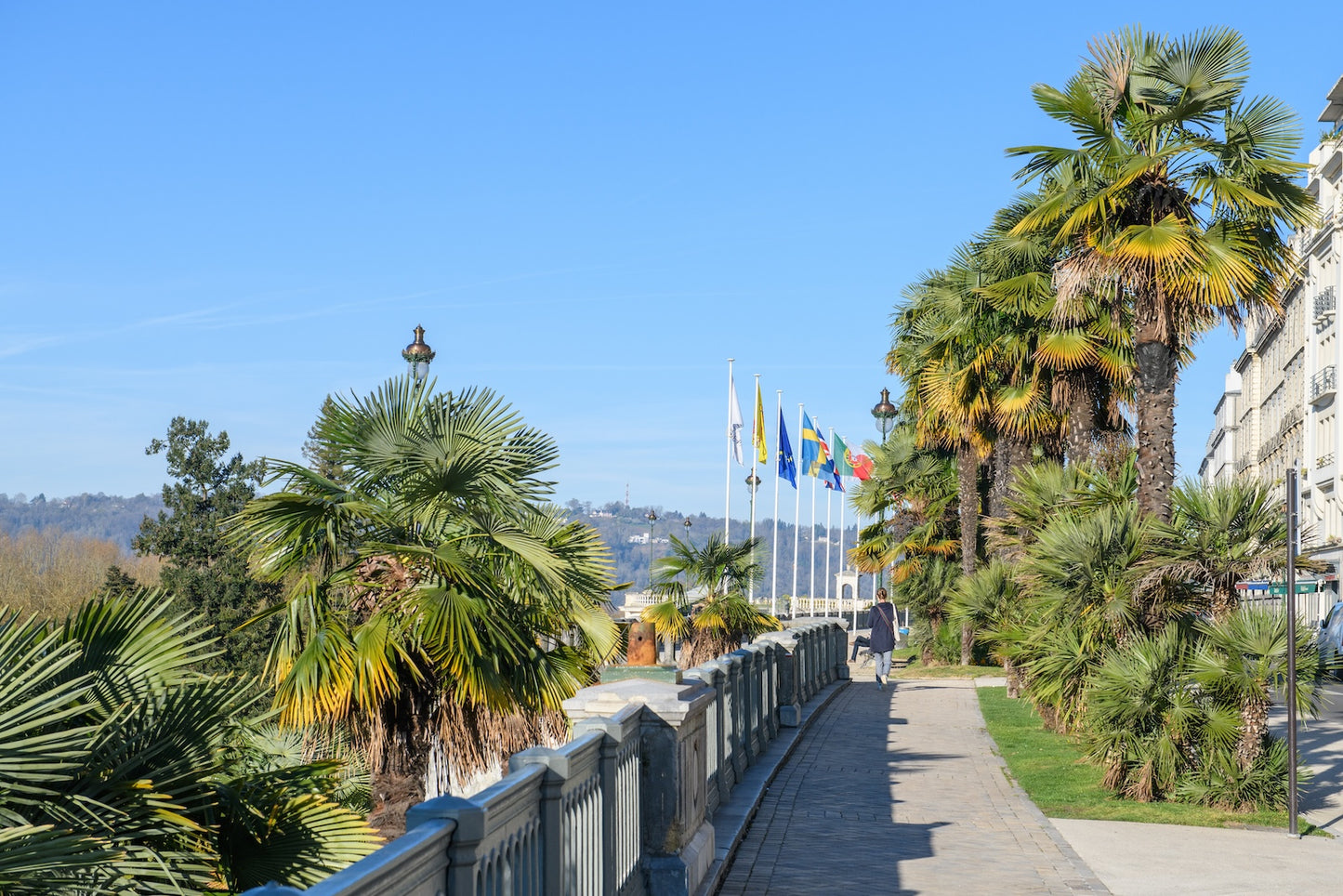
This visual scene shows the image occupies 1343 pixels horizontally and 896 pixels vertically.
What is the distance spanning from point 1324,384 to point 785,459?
26.2m

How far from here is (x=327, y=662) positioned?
389 inches

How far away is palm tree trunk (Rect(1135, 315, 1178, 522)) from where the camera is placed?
1569 centimetres

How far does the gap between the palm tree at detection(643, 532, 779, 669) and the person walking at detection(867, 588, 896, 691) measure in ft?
8.80

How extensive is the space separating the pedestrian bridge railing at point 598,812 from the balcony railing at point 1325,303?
56626 millimetres

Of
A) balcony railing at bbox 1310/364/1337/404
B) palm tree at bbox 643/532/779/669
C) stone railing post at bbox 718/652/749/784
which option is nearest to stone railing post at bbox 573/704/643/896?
stone railing post at bbox 718/652/749/784

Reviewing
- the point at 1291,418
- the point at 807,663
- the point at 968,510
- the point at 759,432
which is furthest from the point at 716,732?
the point at 1291,418

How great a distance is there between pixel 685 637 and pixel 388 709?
13.5 metres

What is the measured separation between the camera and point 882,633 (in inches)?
1048

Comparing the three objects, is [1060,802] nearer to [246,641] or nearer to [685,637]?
[685,637]

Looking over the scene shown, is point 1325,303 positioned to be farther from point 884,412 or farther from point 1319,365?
point 884,412

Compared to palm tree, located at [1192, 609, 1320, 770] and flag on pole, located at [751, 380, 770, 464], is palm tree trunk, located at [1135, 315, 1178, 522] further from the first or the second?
flag on pole, located at [751, 380, 770, 464]

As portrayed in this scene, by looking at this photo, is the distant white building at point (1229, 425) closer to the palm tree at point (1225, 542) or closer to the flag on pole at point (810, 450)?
the flag on pole at point (810, 450)

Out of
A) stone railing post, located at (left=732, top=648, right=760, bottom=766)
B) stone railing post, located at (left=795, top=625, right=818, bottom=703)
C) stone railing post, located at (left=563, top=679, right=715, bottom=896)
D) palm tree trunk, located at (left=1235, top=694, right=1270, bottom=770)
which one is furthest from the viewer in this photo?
stone railing post, located at (left=795, top=625, right=818, bottom=703)

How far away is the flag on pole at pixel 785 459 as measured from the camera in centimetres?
5175
